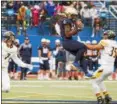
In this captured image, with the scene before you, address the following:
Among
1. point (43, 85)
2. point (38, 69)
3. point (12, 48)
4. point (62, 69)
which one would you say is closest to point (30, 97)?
point (12, 48)

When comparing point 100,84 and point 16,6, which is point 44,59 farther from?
point 100,84

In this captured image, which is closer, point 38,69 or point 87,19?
point 38,69

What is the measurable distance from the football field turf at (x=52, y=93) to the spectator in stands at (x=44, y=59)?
319 cm

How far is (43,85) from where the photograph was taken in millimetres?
21047

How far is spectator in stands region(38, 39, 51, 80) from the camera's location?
2505cm

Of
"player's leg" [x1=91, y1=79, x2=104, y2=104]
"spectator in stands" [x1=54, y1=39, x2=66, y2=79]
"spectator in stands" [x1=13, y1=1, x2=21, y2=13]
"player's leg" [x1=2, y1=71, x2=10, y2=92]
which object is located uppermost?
"spectator in stands" [x1=13, y1=1, x2=21, y2=13]

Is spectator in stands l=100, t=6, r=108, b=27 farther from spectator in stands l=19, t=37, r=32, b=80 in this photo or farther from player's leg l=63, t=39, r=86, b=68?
player's leg l=63, t=39, r=86, b=68

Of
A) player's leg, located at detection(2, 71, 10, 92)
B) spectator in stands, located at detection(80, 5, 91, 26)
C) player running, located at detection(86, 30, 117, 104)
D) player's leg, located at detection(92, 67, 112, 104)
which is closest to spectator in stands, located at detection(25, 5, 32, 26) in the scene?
spectator in stands, located at detection(80, 5, 91, 26)

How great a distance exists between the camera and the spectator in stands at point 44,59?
82.2 ft

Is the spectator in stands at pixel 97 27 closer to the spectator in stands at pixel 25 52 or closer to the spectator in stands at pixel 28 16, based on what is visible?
the spectator in stands at pixel 28 16

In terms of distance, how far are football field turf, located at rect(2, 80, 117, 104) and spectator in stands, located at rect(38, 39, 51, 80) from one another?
319 centimetres

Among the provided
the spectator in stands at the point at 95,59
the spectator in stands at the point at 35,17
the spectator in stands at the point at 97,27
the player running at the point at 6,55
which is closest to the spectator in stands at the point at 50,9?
the spectator in stands at the point at 35,17

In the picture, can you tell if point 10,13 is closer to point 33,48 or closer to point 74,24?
point 33,48

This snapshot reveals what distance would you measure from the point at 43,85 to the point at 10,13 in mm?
8754
